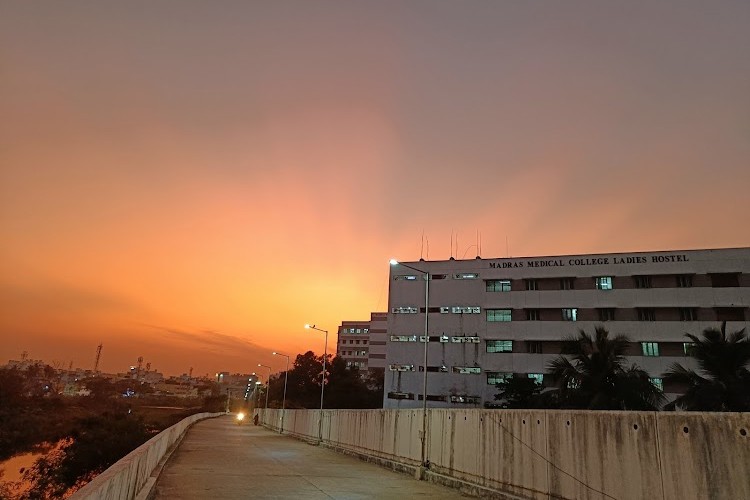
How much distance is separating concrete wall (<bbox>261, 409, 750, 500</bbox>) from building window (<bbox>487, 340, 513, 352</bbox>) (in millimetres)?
46236

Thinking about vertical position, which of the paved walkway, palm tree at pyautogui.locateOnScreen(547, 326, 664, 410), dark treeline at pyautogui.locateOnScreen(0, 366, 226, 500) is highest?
palm tree at pyautogui.locateOnScreen(547, 326, 664, 410)

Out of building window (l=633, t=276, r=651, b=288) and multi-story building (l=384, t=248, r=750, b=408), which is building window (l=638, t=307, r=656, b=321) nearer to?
multi-story building (l=384, t=248, r=750, b=408)

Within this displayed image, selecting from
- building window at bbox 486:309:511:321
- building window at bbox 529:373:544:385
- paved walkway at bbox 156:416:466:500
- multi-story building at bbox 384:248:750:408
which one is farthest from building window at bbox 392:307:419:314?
paved walkway at bbox 156:416:466:500

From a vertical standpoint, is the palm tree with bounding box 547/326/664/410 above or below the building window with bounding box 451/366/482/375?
below

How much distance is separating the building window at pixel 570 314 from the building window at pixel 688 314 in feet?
34.0

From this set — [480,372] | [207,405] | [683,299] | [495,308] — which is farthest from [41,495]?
[207,405]

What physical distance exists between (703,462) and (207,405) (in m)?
194

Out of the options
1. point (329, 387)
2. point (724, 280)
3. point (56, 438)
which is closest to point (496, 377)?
point (724, 280)

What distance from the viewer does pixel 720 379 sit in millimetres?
28141

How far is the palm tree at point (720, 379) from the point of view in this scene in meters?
26.7

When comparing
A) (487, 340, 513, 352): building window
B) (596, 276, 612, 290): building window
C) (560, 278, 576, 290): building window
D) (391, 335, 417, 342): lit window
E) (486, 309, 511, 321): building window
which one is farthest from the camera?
(391, 335, 417, 342): lit window

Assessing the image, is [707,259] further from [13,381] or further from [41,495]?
[13,381]

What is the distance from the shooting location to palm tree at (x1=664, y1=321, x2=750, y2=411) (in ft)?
87.7

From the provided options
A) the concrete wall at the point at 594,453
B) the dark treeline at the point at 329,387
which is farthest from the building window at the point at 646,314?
the dark treeline at the point at 329,387
